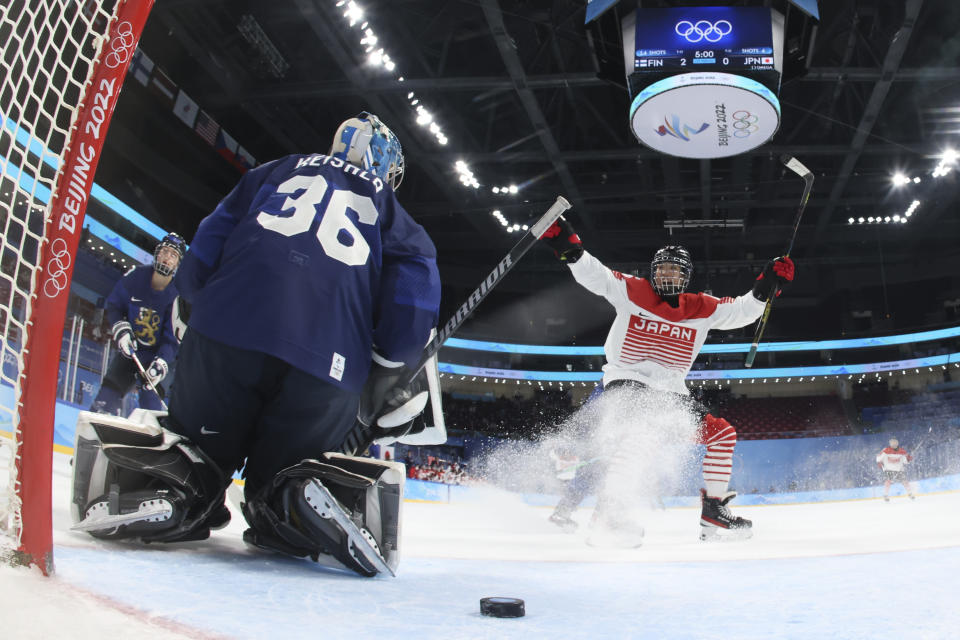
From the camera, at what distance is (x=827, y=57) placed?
988cm

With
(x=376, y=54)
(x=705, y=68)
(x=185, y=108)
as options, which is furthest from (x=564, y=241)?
(x=185, y=108)

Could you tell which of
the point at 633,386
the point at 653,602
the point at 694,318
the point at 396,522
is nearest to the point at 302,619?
the point at 396,522

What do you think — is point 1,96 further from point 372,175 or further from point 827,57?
point 827,57

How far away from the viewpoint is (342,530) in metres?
1.34

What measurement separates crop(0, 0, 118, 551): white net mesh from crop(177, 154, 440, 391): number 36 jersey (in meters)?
0.45

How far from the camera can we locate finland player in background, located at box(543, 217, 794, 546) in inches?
129

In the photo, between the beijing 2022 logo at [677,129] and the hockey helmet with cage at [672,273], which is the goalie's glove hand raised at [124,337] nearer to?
the hockey helmet with cage at [672,273]

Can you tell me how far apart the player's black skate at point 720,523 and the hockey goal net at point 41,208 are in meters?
2.95

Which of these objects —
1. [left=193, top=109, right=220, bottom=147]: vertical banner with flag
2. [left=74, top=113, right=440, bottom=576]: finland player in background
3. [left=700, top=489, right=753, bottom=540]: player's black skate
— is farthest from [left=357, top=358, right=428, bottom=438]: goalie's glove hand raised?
[left=193, top=109, right=220, bottom=147]: vertical banner with flag

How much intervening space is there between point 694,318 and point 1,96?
3187 mm

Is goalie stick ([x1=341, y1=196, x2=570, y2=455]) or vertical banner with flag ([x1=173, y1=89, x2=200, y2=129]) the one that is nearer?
goalie stick ([x1=341, y1=196, x2=570, y2=455])

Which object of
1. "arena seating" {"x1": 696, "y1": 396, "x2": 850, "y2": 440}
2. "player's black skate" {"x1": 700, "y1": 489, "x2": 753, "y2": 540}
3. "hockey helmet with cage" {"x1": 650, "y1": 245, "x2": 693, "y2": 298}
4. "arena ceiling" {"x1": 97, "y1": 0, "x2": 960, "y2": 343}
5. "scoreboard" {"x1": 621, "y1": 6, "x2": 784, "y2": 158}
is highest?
"arena ceiling" {"x1": 97, "y1": 0, "x2": 960, "y2": 343}

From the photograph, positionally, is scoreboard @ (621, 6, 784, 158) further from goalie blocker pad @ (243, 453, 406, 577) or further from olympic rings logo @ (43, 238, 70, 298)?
olympic rings logo @ (43, 238, 70, 298)

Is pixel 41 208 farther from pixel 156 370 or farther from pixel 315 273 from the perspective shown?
pixel 156 370
